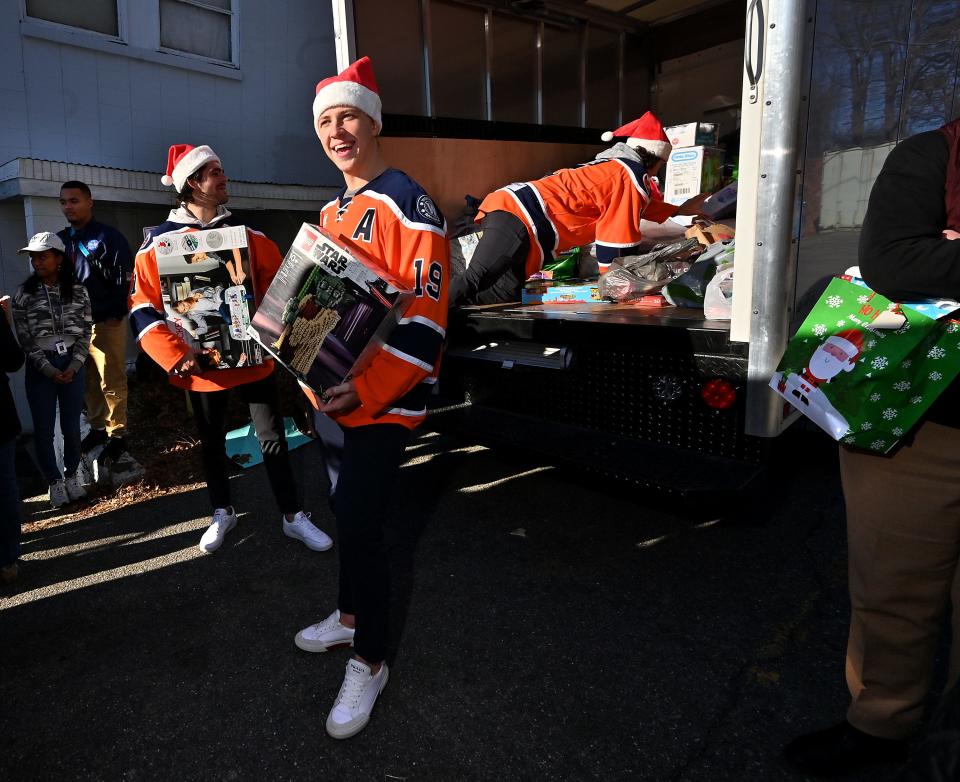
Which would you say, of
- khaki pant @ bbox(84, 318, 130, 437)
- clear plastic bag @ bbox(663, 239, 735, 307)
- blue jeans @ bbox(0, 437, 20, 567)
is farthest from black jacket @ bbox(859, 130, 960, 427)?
khaki pant @ bbox(84, 318, 130, 437)

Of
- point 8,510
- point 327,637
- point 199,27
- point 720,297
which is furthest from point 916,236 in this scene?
point 199,27

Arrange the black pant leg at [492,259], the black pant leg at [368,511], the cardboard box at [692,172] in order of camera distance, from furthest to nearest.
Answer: the cardboard box at [692,172]
the black pant leg at [492,259]
the black pant leg at [368,511]

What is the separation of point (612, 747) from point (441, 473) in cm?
251

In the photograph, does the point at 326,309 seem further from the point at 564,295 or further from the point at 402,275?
the point at 564,295

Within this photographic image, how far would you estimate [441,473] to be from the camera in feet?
14.3

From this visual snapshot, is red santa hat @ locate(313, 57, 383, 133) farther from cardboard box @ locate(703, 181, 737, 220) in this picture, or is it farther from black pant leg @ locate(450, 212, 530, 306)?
cardboard box @ locate(703, 181, 737, 220)

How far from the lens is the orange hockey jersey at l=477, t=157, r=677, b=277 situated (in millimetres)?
3977

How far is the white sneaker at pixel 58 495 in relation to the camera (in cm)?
416

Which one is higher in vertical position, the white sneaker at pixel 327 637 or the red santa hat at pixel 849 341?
the red santa hat at pixel 849 341

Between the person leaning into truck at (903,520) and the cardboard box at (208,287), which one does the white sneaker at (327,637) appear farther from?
the person leaning into truck at (903,520)

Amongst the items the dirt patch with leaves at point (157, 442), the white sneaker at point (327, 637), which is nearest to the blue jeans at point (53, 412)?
the dirt patch with leaves at point (157, 442)

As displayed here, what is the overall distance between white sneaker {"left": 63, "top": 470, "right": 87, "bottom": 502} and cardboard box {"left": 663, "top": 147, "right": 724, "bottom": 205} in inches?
186

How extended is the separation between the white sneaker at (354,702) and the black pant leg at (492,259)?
2.18 m

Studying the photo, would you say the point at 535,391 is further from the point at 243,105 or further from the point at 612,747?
the point at 243,105
